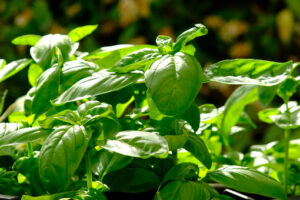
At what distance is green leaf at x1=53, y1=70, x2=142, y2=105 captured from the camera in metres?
0.49

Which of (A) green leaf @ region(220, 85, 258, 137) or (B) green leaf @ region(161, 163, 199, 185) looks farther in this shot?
(A) green leaf @ region(220, 85, 258, 137)

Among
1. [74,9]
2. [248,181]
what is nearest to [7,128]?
[248,181]

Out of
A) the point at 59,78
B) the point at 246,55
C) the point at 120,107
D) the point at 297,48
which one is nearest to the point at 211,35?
the point at 246,55

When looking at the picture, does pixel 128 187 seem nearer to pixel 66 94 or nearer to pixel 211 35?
pixel 66 94

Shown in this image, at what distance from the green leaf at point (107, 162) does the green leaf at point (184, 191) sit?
51mm

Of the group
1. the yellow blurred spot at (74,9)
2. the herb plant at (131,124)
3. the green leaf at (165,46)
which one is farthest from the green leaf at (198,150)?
the yellow blurred spot at (74,9)

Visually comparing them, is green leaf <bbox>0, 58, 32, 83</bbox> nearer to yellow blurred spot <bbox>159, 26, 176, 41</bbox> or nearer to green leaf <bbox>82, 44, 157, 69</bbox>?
green leaf <bbox>82, 44, 157, 69</bbox>

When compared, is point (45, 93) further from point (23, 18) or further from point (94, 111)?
point (23, 18)

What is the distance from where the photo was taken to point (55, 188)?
422 mm

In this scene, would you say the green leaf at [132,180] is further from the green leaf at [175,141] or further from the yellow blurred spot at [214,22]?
the yellow blurred spot at [214,22]

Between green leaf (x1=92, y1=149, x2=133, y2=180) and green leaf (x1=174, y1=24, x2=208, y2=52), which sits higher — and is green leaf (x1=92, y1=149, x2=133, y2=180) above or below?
below

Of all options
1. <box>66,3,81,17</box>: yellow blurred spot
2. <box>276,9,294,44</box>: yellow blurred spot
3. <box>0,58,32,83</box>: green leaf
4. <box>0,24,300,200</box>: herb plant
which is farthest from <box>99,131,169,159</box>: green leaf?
<box>66,3,81,17</box>: yellow blurred spot

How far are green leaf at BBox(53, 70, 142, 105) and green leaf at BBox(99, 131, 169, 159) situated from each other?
5 centimetres

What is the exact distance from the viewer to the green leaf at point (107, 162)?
50 cm
